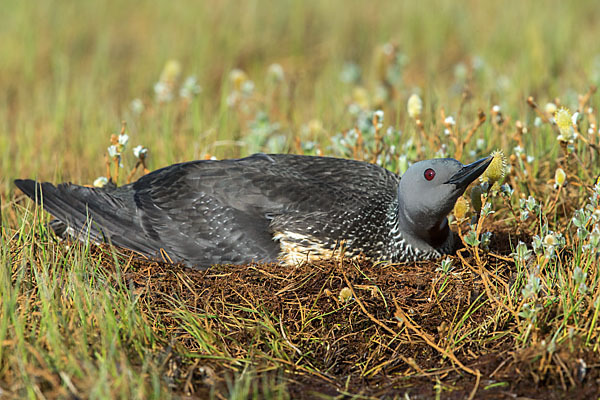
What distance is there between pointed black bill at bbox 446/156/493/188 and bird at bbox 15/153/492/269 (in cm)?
1

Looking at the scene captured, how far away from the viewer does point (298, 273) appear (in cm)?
407

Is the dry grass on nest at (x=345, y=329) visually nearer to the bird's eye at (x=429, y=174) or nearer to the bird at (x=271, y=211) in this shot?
the bird at (x=271, y=211)

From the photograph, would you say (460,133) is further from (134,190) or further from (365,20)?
(365,20)

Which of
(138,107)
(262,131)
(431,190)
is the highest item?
(138,107)

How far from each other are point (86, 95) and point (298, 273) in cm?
400

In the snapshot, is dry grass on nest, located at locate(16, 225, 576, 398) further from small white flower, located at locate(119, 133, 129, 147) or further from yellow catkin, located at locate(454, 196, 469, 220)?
small white flower, located at locate(119, 133, 129, 147)

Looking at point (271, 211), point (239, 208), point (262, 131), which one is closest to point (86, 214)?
point (239, 208)

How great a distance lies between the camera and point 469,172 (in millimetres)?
3898

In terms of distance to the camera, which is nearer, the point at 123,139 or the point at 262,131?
the point at 123,139

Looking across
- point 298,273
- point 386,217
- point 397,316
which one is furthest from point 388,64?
point 397,316

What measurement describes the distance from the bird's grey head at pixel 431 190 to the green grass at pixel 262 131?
0.27 metres

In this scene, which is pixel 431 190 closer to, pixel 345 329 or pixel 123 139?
pixel 345 329

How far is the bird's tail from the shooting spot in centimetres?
445

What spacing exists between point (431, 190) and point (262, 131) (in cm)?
216
